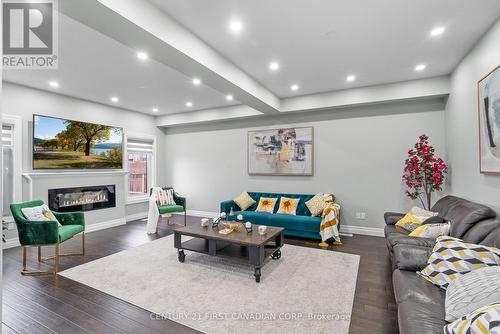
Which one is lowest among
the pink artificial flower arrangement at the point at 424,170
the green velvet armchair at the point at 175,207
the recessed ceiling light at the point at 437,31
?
the green velvet armchair at the point at 175,207

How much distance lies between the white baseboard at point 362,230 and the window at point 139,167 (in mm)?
5105

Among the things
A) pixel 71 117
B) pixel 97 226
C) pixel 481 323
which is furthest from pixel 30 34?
pixel 481 323

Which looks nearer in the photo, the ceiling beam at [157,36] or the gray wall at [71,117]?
the ceiling beam at [157,36]

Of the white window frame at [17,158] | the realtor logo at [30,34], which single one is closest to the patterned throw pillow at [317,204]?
the realtor logo at [30,34]

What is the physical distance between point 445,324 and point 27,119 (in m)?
6.35

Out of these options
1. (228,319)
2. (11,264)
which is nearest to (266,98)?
(228,319)

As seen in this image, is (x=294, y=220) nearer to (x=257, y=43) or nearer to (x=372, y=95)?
(x=372, y=95)

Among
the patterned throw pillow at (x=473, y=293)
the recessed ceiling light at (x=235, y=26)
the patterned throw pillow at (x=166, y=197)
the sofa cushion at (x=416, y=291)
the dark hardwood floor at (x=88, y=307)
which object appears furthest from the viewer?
the patterned throw pillow at (x=166, y=197)

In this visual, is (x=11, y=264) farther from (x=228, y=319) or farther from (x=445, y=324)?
(x=445, y=324)

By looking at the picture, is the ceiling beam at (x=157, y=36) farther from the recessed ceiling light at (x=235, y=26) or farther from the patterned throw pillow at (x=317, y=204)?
the patterned throw pillow at (x=317, y=204)

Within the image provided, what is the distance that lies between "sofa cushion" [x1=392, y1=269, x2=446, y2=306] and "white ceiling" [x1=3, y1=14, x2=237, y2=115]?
3.94 meters

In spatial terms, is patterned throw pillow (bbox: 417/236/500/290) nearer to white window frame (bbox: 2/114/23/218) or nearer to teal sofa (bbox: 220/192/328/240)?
teal sofa (bbox: 220/192/328/240)

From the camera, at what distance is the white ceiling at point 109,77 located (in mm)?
3066

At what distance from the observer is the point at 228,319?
7.63ft
